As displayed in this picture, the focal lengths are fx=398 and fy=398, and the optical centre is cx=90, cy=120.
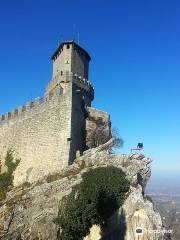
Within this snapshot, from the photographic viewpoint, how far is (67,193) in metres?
29.3

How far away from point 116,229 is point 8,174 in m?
15.7

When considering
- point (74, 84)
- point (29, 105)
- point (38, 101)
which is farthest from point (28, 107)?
point (74, 84)

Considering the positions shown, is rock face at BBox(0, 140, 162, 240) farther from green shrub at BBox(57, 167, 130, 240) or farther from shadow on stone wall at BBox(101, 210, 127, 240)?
green shrub at BBox(57, 167, 130, 240)

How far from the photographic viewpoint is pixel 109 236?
29.0 metres

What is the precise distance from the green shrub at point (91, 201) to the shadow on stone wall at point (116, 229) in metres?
0.56

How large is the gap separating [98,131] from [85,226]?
1275 cm

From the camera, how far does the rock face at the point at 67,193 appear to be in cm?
2777

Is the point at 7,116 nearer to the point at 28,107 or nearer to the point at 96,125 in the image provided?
the point at 28,107

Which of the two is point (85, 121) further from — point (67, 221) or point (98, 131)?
point (67, 221)

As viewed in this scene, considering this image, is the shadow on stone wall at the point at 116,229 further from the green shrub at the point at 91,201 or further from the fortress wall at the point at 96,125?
the fortress wall at the point at 96,125

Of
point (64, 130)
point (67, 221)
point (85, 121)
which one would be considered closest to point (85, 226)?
point (67, 221)

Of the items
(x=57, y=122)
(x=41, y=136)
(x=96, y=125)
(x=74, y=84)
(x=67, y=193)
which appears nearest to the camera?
(x=67, y=193)

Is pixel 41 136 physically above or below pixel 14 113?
below

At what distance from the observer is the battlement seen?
36.2 m
